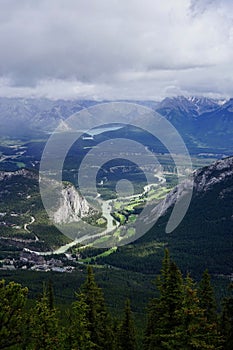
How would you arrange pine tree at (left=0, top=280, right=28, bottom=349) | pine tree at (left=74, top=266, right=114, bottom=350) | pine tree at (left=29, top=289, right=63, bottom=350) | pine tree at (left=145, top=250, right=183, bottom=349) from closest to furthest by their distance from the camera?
pine tree at (left=0, top=280, right=28, bottom=349) → pine tree at (left=29, top=289, right=63, bottom=350) → pine tree at (left=145, top=250, right=183, bottom=349) → pine tree at (left=74, top=266, right=114, bottom=350)

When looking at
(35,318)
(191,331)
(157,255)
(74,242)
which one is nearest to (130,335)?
(35,318)

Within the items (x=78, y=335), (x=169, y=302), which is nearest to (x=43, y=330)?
(x=78, y=335)

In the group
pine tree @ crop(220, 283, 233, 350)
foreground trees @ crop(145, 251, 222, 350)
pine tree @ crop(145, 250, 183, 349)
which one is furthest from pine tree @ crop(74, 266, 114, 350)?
pine tree @ crop(220, 283, 233, 350)

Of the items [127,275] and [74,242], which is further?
[74,242]

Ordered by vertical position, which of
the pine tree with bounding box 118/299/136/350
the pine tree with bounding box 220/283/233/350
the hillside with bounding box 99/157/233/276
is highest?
the pine tree with bounding box 220/283/233/350

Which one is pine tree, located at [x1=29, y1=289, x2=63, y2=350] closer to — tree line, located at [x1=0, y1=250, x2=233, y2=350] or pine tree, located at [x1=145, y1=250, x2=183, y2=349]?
tree line, located at [x1=0, y1=250, x2=233, y2=350]

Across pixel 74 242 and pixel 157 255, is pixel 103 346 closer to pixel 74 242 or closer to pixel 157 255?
pixel 157 255

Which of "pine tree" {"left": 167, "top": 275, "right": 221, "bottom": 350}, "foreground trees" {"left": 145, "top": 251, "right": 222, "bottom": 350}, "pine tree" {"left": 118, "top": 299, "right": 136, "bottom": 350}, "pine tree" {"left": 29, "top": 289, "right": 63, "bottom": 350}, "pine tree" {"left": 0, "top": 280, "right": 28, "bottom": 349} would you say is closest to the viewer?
"pine tree" {"left": 167, "top": 275, "right": 221, "bottom": 350}

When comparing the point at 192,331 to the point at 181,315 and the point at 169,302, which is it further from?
the point at 169,302
